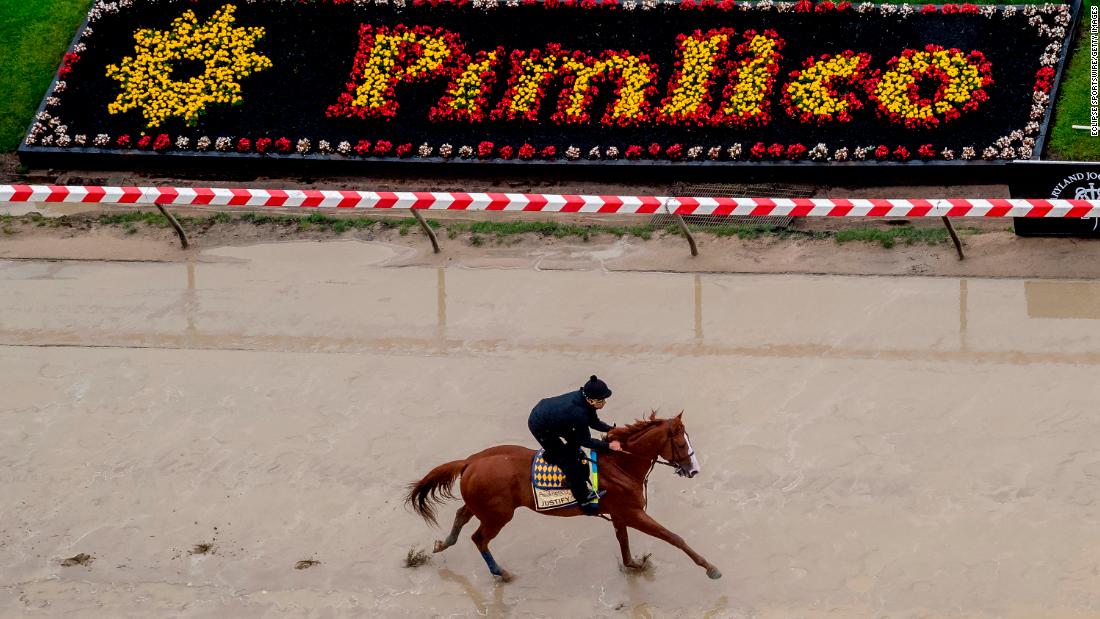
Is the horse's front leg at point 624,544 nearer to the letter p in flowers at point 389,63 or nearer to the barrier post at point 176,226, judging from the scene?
the barrier post at point 176,226

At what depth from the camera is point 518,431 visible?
15656 mm

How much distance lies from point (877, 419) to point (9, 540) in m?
8.73

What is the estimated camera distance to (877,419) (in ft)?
50.8

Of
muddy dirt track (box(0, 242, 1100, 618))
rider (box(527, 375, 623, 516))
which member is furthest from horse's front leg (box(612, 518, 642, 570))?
rider (box(527, 375, 623, 516))

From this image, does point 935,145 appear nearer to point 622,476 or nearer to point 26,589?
point 622,476

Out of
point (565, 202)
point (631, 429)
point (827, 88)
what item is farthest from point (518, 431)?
point (827, 88)

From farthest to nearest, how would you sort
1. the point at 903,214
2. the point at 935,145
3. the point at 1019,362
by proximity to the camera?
→ the point at 935,145, the point at 903,214, the point at 1019,362

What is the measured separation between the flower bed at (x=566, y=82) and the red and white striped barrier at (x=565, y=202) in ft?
5.96

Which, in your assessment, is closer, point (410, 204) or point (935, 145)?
point (410, 204)

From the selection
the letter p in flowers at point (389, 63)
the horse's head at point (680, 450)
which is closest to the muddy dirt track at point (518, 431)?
the horse's head at point (680, 450)

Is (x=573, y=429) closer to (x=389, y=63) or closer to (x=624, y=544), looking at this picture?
(x=624, y=544)

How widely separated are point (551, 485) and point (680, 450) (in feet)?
3.95

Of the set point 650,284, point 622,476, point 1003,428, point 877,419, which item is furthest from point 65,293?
point 1003,428

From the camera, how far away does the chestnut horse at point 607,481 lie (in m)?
13.1
